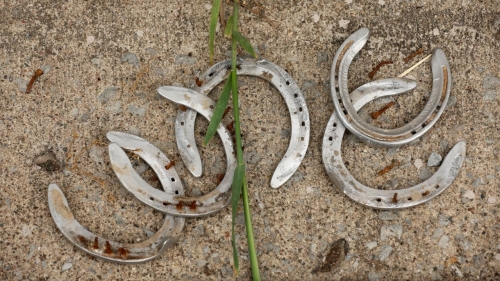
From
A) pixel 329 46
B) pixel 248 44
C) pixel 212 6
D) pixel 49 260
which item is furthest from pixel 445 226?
pixel 49 260

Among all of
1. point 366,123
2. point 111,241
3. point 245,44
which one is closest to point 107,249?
point 111,241

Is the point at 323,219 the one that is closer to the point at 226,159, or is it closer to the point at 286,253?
the point at 286,253

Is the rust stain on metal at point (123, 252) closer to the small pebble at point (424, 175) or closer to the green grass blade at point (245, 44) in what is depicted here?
the green grass blade at point (245, 44)

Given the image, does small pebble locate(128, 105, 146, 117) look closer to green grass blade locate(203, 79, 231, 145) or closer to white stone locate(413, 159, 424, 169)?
green grass blade locate(203, 79, 231, 145)

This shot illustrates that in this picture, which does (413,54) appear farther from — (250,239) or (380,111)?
(250,239)

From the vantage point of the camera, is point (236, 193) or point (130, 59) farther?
point (130, 59)

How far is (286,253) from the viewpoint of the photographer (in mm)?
1424

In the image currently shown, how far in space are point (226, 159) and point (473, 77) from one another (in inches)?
25.5

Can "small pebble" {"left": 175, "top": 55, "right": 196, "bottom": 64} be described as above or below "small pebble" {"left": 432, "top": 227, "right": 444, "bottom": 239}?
above

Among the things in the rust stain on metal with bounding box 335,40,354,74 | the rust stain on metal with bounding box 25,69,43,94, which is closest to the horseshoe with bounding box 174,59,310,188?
the rust stain on metal with bounding box 335,40,354,74

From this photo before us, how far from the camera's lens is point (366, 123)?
1.43 m

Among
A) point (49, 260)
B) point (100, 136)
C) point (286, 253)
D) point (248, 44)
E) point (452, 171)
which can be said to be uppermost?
point (248, 44)

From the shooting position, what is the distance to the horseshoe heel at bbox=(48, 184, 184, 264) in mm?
1370

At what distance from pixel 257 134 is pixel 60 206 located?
501 millimetres
